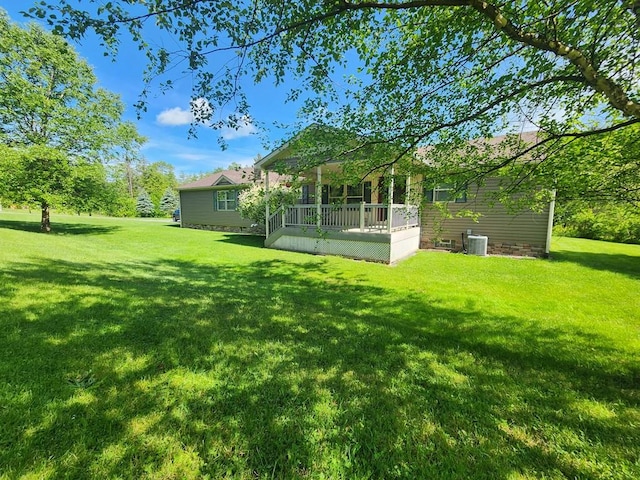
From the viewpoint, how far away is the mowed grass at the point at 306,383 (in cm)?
182

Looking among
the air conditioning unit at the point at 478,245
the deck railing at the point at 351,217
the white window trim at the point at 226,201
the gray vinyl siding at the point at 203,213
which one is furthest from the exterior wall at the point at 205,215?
the air conditioning unit at the point at 478,245

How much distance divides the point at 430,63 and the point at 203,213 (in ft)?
65.1

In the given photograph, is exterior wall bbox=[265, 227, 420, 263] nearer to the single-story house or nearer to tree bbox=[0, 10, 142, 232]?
the single-story house

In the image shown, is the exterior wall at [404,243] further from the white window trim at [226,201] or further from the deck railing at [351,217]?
the white window trim at [226,201]

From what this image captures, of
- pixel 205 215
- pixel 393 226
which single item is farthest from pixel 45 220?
pixel 393 226

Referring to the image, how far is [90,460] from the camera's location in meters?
1.69

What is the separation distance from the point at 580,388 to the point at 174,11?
558 cm

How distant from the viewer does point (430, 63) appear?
411cm

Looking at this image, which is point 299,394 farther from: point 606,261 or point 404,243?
point 606,261

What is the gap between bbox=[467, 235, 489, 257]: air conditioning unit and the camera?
1105 cm

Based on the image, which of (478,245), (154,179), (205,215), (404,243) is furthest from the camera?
(154,179)

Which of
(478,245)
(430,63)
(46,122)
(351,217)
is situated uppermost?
(46,122)

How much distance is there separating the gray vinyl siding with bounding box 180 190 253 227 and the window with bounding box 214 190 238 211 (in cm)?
37

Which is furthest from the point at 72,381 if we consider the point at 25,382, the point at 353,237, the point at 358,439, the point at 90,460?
the point at 353,237
